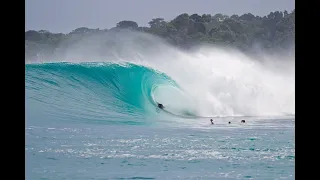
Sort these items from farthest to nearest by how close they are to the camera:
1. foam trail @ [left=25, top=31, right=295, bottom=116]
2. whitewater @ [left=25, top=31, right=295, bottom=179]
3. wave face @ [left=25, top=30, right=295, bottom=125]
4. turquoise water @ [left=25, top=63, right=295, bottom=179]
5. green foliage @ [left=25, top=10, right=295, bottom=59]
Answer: green foliage @ [left=25, top=10, right=295, bottom=59] < foam trail @ [left=25, top=31, right=295, bottom=116] < wave face @ [left=25, top=30, right=295, bottom=125] < whitewater @ [left=25, top=31, right=295, bottom=179] < turquoise water @ [left=25, top=63, right=295, bottom=179]

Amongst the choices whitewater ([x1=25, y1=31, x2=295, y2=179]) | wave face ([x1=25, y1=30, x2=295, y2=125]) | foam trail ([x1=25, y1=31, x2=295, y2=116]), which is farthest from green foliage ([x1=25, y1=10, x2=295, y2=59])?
wave face ([x1=25, y1=30, x2=295, y2=125])

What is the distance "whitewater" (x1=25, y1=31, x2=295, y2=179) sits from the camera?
8.48 m

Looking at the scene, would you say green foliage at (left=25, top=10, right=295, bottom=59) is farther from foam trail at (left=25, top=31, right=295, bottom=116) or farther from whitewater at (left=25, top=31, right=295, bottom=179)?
whitewater at (left=25, top=31, right=295, bottom=179)

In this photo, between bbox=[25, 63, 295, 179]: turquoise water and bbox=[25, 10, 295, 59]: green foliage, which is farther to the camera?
bbox=[25, 10, 295, 59]: green foliage

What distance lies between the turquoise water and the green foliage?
2080 centimetres

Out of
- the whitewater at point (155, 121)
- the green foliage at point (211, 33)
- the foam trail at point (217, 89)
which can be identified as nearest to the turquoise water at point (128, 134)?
the whitewater at point (155, 121)

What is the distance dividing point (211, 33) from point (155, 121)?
24846mm

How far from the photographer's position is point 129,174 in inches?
282

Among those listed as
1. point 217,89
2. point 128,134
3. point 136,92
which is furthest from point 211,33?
point 128,134

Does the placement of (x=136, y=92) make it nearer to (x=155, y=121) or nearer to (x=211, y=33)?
(x=155, y=121)

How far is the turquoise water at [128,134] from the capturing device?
8219 millimetres

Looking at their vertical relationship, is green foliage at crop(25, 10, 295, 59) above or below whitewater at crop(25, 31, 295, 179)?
above

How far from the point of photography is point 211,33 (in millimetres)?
38594

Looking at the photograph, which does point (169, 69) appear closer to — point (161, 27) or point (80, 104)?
point (80, 104)
